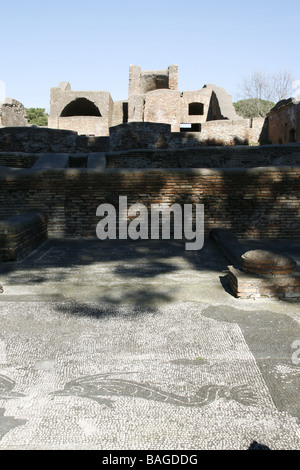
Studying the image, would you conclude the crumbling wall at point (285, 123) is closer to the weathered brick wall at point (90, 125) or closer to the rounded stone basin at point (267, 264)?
the weathered brick wall at point (90, 125)

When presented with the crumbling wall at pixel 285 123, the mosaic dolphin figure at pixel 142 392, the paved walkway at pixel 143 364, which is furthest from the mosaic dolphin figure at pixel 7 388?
→ the crumbling wall at pixel 285 123

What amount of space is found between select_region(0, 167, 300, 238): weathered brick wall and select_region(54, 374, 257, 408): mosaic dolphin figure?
16.2 ft

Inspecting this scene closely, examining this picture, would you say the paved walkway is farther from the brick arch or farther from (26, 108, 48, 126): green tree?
(26, 108, 48, 126): green tree

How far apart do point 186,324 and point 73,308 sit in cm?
107

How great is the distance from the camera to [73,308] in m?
3.60

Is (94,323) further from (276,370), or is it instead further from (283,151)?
(283,151)

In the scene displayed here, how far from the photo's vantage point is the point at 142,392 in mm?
2236

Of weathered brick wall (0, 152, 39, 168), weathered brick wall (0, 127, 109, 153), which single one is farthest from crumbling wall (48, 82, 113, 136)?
weathered brick wall (0, 152, 39, 168)

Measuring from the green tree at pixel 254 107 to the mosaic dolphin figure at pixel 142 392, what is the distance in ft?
134

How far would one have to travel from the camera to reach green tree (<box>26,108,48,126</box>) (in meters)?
42.2

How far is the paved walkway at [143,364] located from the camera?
189cm

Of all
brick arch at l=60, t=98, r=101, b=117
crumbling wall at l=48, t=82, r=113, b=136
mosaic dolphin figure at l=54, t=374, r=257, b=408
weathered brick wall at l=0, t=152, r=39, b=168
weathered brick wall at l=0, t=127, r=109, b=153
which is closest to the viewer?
mosaic dolphin figure at l=54, t=374, r=257, b=408

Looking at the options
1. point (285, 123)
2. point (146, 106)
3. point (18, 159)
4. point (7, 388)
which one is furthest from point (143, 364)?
point (285, 123)

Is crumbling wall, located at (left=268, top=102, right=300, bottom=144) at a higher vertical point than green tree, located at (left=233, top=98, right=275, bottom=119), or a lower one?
lower
